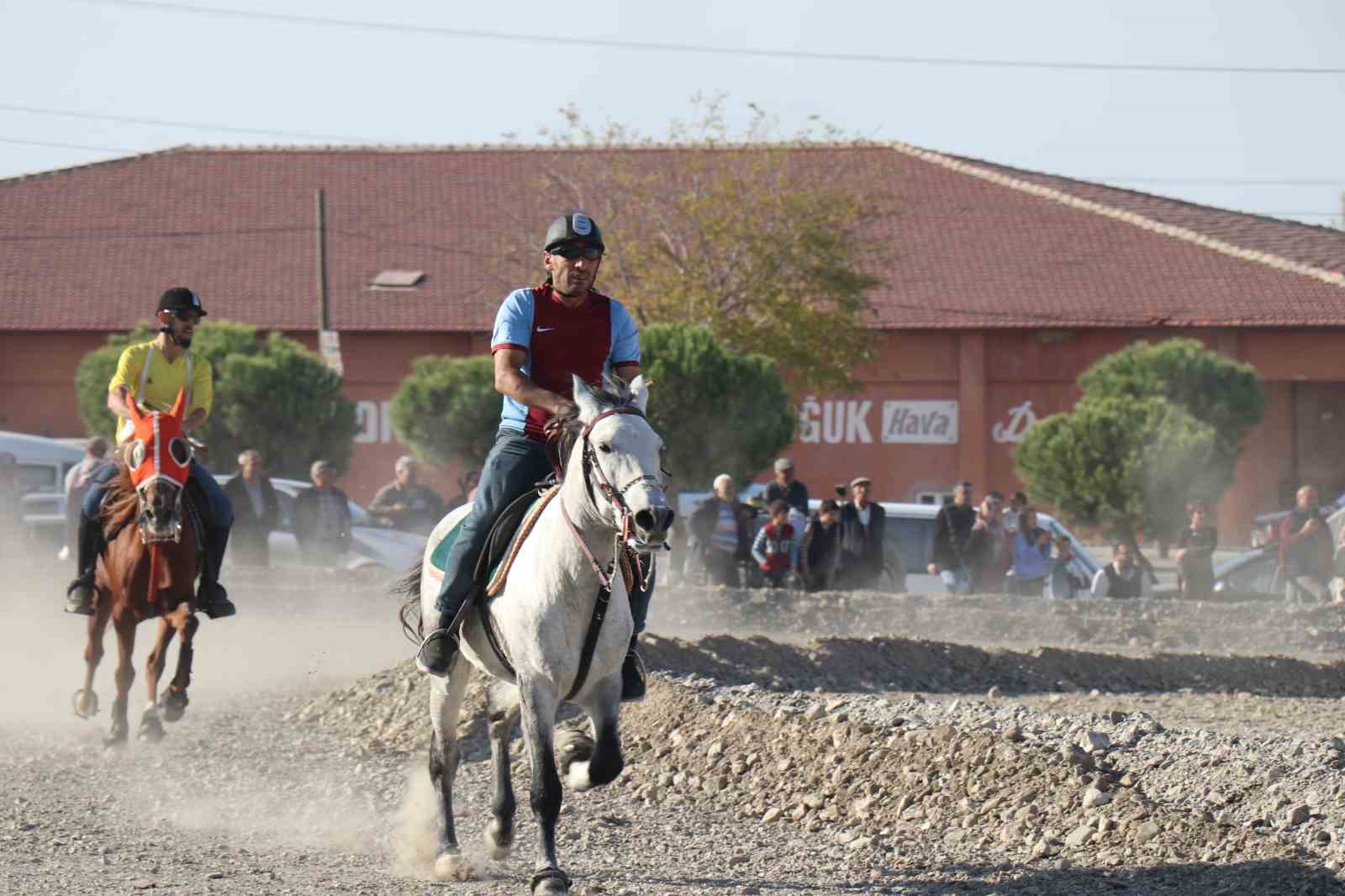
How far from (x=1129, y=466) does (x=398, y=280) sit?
23.2 metres

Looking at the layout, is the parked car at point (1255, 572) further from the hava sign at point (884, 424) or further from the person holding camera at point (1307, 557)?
the hava sign at point (884, 424)

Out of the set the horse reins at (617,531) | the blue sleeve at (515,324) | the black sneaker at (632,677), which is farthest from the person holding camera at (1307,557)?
the blue sleeve at (515,324)

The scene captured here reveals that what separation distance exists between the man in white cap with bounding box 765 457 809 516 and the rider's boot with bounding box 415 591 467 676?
12.7 meters

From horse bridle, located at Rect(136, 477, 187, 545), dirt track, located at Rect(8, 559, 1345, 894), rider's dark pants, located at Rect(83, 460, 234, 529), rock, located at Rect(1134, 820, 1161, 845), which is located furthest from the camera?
rider's dark pants, located at Rect(83, 460, 234, 529)

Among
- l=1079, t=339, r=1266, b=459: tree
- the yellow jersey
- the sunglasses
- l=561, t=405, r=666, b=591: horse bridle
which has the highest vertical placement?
l=1079, t=339, r=1266, b=459: tree

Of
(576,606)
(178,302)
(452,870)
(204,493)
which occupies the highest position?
(178,302)

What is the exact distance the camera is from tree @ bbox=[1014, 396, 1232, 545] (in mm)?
32844

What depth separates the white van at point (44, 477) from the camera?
24547mm

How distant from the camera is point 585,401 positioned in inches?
290

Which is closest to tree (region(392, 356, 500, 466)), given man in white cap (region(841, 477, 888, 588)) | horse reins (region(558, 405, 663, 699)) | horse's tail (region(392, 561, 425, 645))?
man in white cap (region(841, 477, 888, 588))

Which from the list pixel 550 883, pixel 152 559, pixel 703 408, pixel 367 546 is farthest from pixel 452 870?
pixel 703 408

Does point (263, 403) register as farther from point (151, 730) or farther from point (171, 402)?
point (151, 730)

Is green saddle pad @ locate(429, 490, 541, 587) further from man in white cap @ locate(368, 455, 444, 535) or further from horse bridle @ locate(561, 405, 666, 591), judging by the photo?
man in white cap @ locate(368, 455, 444, 535)

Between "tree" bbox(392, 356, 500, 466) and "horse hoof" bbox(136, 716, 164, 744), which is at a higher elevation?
"tree" bbox(392, 356, 500, 466)
